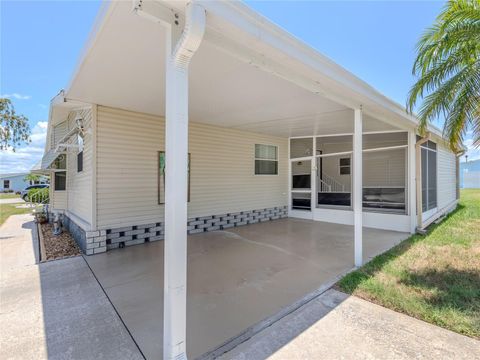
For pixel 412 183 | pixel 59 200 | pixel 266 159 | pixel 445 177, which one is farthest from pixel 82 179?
pixel 445 177

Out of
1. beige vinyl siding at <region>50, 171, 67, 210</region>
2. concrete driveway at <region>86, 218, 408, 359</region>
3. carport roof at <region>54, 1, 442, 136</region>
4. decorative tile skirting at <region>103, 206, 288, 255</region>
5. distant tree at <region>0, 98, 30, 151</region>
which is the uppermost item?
distant tree at <region>0, 98, 30, 151</region>

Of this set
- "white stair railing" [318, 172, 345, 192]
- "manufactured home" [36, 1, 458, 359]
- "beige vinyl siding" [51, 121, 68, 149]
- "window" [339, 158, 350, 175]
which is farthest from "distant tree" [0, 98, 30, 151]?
"window" [339, 158, 350, 175]

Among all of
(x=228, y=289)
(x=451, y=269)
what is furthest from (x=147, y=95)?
(x=451, y=269)

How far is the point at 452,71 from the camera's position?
14.9ft

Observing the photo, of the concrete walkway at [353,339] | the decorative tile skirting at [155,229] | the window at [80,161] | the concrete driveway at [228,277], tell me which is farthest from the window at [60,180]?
the concrete walkway at [353,339]

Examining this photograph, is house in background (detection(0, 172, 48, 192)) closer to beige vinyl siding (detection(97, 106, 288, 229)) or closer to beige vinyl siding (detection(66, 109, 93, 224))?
beige vinyl siding (detection(66, 109, 93, 224))

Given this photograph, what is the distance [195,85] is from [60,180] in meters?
7.78

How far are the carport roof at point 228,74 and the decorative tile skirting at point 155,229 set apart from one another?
2.82 meters

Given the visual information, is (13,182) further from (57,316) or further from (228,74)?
(228,74)

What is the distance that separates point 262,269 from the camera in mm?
4453

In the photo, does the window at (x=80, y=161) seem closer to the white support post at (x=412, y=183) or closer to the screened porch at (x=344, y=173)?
the screened porch at (x=344, y=173)

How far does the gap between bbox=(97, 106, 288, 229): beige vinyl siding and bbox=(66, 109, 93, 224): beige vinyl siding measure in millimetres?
381

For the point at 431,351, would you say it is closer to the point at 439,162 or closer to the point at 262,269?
the point at 262,269

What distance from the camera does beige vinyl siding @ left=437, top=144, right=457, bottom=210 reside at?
9.87 metres
